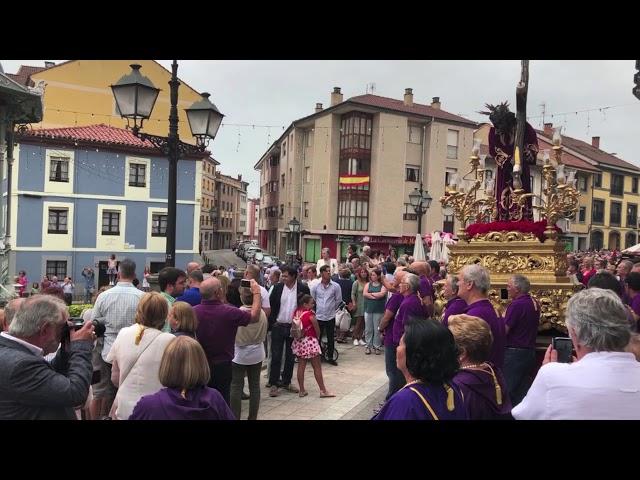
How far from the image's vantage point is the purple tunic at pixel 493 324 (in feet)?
14.7

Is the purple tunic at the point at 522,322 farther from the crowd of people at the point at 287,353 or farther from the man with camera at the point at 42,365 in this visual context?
the man with camera at the point at 42,365

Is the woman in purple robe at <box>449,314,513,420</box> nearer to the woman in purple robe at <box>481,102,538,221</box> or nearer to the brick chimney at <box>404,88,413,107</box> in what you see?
the woman in purple robe at <box>481,102,538,221</box>

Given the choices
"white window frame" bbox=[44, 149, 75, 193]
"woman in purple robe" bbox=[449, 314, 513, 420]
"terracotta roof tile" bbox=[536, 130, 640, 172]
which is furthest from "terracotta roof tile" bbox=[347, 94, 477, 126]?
"woman in purple robe" bbox=[449, 314, 513, 420]

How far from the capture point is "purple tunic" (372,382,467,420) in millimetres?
2426

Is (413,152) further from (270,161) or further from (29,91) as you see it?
(29,91)

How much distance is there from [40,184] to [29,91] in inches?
864

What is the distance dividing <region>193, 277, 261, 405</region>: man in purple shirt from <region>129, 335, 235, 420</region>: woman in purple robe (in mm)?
2279

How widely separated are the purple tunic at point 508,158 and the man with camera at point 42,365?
20.8 feet

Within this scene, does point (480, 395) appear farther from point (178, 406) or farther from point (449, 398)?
point (178, 406)

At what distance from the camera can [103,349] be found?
5680mm

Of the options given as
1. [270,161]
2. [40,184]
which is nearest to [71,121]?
[40,184]

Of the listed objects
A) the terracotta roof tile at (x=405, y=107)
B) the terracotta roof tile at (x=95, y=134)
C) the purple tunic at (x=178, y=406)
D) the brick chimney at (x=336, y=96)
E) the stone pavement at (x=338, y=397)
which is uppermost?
the brick chimney at (x=336, y=96)

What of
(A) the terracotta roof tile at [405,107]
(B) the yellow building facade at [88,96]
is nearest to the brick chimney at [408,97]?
(A) the terracotta roof tile at [405,107]

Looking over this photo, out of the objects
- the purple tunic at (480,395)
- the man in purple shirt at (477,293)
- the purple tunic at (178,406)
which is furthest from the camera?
the man in purple shirt at (477,293)
